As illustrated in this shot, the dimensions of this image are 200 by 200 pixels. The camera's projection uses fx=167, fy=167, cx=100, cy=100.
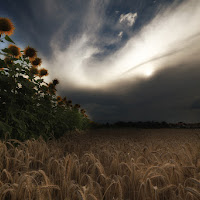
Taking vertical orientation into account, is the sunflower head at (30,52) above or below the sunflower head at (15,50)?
above

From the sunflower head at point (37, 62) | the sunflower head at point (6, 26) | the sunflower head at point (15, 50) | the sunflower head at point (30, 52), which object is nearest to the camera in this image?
the sunflower head at point (6, 26)

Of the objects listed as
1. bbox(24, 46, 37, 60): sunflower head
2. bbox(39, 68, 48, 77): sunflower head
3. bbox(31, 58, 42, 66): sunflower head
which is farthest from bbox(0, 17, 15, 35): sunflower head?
bbox(39, 68, 48, 77): sunflower head

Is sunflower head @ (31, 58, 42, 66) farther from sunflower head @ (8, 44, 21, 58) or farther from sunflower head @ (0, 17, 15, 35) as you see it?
sunflower head @ (0, 17, 15, 35)

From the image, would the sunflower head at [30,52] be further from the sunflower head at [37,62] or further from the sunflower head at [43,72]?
the sunflower head at [43,72]

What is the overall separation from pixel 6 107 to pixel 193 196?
3230mm

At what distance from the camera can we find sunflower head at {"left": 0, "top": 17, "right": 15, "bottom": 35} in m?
3.54

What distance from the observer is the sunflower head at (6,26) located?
3.54 meters

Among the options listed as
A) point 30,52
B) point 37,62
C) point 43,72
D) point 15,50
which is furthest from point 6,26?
point 43,72

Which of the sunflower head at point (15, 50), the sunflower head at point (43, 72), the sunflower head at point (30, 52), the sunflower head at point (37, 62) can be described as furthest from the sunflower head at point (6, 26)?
the sunflower head at point (43, 72)

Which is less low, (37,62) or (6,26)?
(6,26)

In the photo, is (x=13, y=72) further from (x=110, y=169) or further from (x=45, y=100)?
(x=110, y=169)

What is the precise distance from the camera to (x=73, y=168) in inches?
72.9

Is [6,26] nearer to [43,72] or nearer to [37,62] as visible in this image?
[37,62]

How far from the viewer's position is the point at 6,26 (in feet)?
11.7
